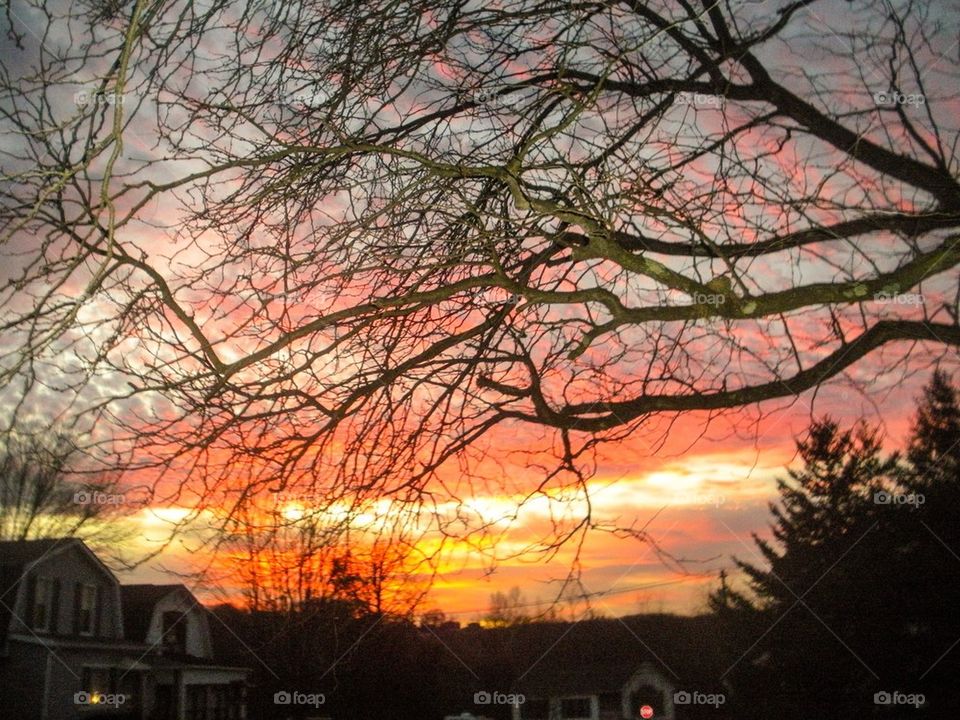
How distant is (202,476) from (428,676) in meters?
1.00

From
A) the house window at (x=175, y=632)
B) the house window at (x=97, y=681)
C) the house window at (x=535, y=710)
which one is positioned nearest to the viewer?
the house window at (x=535, y=710)

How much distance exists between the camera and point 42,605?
10.8ft

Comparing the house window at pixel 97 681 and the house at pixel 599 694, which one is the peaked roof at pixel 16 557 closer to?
the house window at pixel 97 681

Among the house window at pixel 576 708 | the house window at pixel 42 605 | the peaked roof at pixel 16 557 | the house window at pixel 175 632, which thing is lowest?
the house window at pixel 576 708

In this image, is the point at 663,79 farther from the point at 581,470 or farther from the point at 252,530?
the point at 252,530

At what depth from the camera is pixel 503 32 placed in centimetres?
359

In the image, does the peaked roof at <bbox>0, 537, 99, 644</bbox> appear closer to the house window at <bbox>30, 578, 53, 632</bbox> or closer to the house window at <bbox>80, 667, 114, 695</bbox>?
the house window at <bbox>30, 578, 53, 632</bbox>

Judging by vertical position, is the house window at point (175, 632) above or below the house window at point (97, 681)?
above

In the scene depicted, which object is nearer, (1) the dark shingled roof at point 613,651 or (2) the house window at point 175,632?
(1) the dark shingled roof at point 613,651

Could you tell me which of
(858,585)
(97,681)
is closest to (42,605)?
(97,681)

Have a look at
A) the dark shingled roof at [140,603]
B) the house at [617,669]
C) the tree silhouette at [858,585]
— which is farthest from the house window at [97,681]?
the tree silhouette at [858,585]

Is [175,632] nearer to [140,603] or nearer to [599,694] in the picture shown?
[140,603]

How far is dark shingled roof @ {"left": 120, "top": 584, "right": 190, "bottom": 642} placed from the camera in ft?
10.1

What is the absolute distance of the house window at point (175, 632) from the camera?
3.06 m
